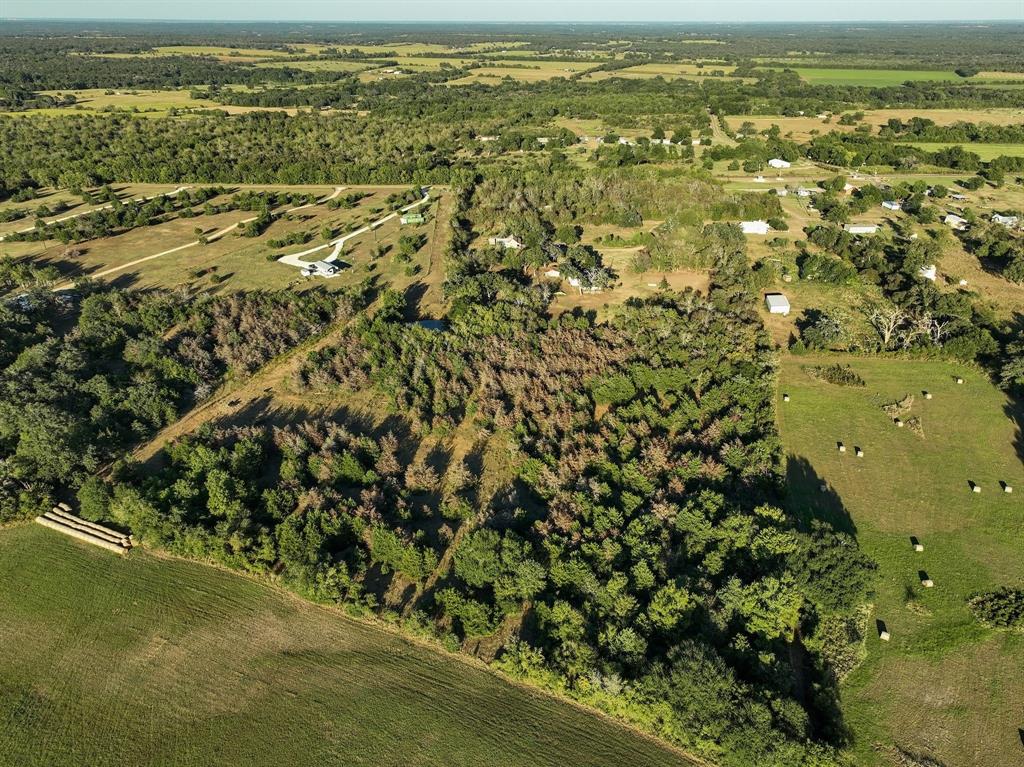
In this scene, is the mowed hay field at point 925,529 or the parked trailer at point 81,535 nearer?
the mowed hay field at point 925,529

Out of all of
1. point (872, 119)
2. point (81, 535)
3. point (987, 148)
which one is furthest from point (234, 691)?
point (872, 119)

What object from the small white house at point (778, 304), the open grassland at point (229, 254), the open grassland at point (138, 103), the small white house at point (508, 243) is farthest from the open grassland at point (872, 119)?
the open grassland at point (138, 103)

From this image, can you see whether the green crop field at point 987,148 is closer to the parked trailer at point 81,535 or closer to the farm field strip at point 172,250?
the farm field strip at point 172,250

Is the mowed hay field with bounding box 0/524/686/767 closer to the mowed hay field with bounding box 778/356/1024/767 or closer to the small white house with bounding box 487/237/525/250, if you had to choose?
the mowed hay field with bounding box 778/356/1024/767

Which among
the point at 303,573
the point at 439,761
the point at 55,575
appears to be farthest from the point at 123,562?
the point at 439,761

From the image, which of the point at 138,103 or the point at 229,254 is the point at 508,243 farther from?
the point at 138,103

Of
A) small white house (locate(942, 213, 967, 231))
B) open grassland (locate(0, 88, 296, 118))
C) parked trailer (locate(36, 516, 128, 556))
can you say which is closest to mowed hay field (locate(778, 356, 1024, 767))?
parked trailer (locate(36, 516, 128, 556))
